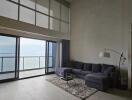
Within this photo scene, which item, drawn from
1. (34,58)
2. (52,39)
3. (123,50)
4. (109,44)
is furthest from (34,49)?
(123,50)

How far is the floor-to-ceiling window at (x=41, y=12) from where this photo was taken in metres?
4.63

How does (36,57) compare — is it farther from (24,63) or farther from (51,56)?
(51,56)

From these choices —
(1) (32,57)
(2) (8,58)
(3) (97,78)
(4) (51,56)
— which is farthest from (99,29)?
(1) (32,57)

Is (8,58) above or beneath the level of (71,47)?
beneath

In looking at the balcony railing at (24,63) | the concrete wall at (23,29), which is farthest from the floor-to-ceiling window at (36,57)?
the concrete wall at (23,29)

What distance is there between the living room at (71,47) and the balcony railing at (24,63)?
0.04 m

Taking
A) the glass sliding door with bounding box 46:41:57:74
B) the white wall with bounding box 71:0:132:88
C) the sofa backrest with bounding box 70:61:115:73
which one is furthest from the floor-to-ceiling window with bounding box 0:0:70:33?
the sofa backrest with bounding box 70:61:115:73

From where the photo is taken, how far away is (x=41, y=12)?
19.3ft

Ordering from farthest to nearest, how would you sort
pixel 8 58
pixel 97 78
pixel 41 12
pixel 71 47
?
pixel 71 47
pixel 41 12
pixel 8 58
pixel 97 78

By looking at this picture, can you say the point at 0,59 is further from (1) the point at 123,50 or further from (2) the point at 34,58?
(1) the point at 123,50

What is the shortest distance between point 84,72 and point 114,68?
1.39m

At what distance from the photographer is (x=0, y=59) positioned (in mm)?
5438

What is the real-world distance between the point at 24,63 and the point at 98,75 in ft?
18.0

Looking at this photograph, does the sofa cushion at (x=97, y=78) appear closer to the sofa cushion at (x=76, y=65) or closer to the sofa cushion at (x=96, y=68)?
the sofa cushion at (x=96, y=68)
